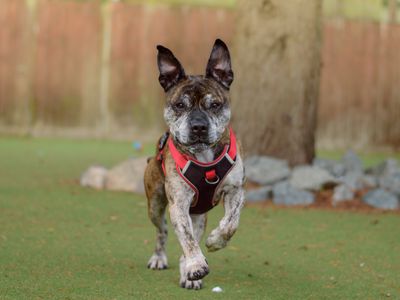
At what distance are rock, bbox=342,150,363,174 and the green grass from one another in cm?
220

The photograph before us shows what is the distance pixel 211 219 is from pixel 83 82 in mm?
9632

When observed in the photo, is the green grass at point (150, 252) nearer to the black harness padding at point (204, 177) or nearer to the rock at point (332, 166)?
the black harness padding at point (204, 177)

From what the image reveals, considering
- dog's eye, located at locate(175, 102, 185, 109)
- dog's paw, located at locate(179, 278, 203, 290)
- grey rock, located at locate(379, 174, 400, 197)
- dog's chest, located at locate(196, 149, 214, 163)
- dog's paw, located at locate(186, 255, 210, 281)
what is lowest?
grey rock, located at locate(379, 174, 400, 197)

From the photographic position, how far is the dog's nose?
19.8 feet

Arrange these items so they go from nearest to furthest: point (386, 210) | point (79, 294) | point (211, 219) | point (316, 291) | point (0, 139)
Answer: point (79, 294) → point (316, 291) → point (211, 219) → point (386, 210) → point (0, 139)

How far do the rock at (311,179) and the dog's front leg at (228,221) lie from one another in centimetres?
496

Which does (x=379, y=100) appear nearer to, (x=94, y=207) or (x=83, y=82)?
(x=83, y=82)

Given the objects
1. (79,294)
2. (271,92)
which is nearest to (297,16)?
(271,92)

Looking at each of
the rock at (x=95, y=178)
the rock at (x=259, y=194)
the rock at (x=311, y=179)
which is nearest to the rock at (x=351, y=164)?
the rock at (x=311, y=179)

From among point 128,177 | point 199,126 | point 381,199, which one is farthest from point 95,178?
point 199,126

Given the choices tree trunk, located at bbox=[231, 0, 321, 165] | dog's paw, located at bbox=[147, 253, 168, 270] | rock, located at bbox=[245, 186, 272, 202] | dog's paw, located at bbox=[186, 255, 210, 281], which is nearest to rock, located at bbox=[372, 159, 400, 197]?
tree trunk, located at bbox=[231, 0, 321, 165]

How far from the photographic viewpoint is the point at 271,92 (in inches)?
483

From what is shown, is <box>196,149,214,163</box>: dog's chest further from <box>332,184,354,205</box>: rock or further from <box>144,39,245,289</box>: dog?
<box>332,184,354,205</box>: rock

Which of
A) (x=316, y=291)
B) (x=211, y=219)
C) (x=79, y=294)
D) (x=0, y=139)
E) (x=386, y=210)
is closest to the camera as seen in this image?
(x=79, y=294)
